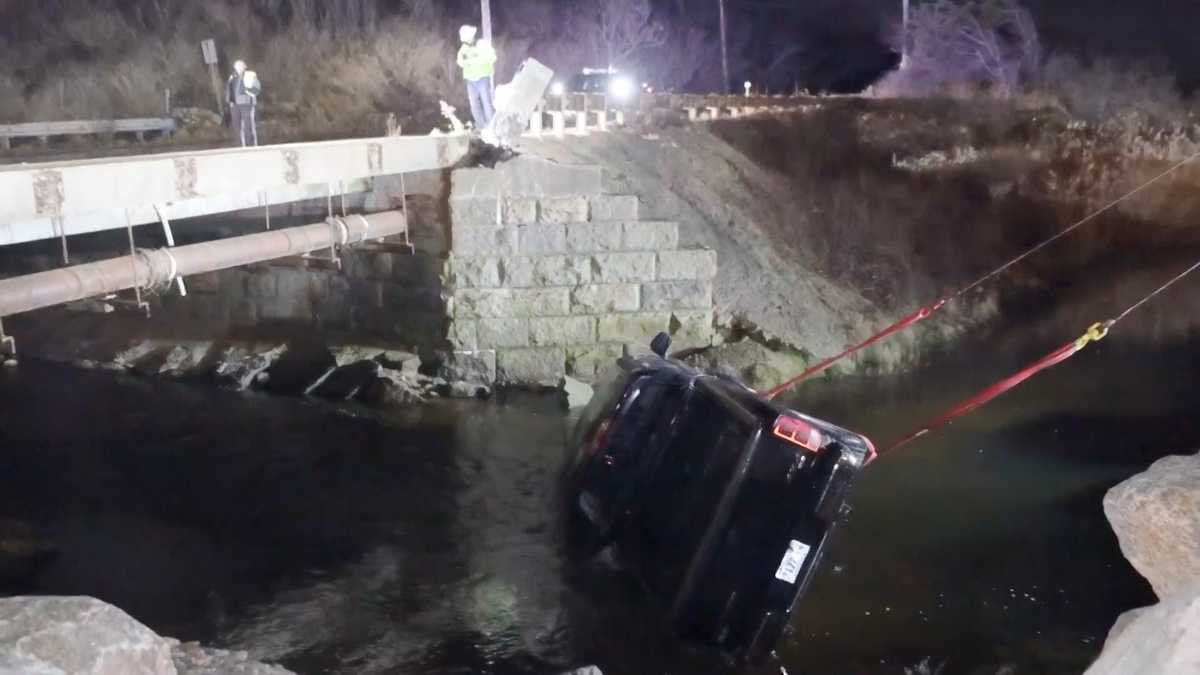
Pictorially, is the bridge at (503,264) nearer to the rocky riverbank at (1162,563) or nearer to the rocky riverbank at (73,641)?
the rocky riverbank at (73,641)

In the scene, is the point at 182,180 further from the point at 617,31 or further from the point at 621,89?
the point at 617,31

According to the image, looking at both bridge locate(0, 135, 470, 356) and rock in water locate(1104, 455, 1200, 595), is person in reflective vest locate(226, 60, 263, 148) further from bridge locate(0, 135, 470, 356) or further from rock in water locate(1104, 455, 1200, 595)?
rock in water locate(1104, 455, 1200, 595)

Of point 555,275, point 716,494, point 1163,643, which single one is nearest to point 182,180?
point 555,275

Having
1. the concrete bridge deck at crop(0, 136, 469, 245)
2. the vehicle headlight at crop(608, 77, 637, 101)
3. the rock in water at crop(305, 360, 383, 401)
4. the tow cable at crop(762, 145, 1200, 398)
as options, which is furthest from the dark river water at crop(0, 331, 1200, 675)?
the vehicle headlight at crop(608, 77, 637, 101)

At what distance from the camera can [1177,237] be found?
2188 centimetres

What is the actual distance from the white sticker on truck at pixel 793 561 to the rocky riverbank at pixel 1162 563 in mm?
2667

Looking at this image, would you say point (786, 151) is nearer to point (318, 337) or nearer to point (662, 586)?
point (318, 337)

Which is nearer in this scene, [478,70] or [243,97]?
[478,70]

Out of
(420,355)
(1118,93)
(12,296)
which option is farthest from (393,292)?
(1118,93)

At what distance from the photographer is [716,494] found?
23.6 ft

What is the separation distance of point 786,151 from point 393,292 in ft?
29.7

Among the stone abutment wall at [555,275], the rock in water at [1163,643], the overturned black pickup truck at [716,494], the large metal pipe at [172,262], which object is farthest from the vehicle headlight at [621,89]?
the rock in water at [1163,643]

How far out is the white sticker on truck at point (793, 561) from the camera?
6.73 m

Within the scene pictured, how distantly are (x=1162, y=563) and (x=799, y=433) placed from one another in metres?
3.04
